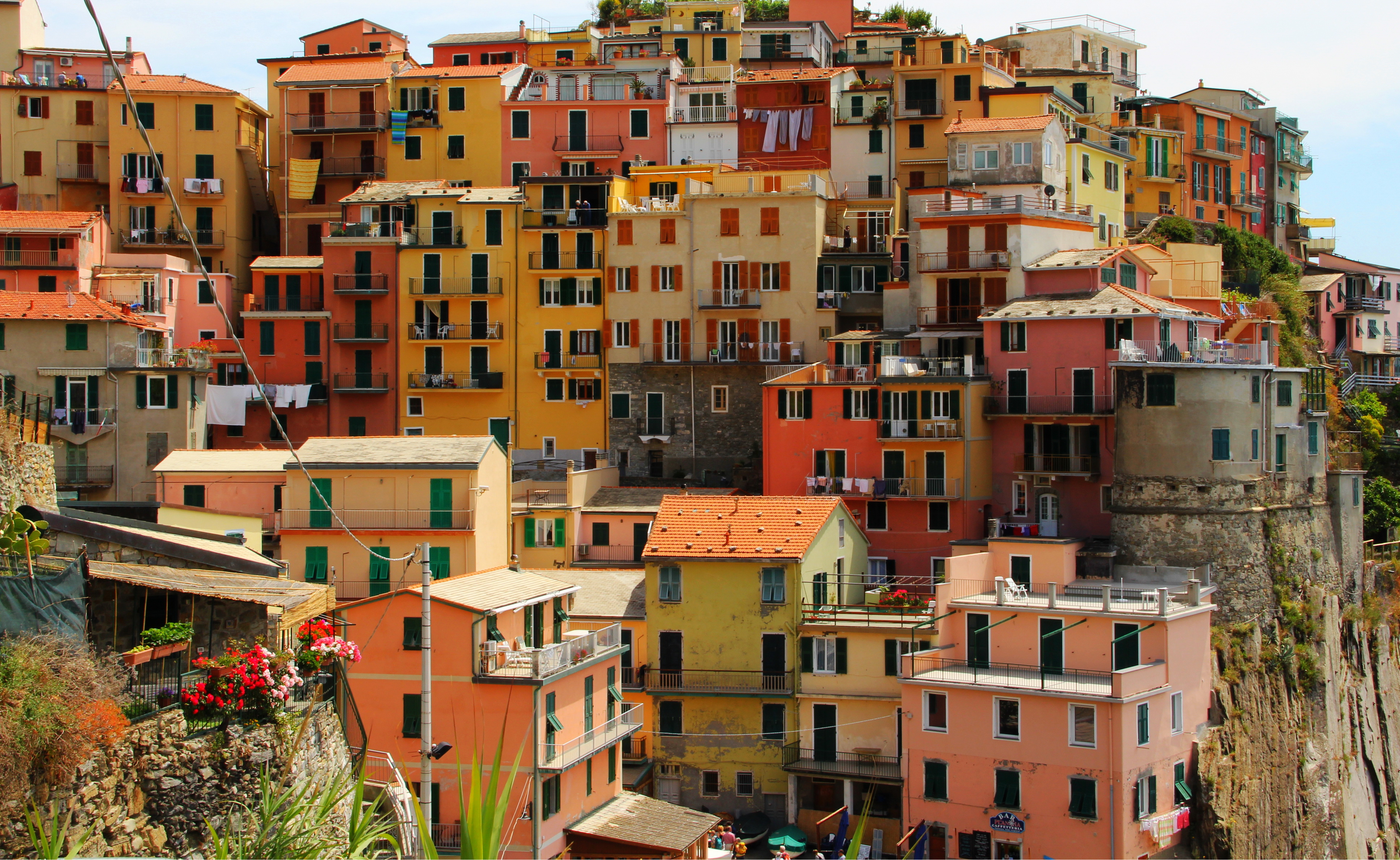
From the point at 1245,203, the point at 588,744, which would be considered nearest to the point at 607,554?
the point at 588,744

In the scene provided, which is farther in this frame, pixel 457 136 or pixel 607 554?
pixel 457 136

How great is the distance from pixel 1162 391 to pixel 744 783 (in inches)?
719

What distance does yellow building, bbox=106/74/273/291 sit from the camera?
220 ft

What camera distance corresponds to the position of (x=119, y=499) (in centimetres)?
5403

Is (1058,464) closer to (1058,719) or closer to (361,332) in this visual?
(1058,719)

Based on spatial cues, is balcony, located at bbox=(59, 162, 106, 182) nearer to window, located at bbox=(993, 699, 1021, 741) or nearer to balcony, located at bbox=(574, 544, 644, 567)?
balcony, located at bbox=(574, 544, 644, 567)

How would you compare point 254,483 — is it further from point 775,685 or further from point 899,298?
point 899,298

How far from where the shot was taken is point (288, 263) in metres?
64.5

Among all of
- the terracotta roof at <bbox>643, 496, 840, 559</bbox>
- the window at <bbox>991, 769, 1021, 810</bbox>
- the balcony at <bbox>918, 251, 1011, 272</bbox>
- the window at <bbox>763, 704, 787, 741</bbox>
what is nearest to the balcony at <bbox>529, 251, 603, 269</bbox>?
the balcony at <bbox>918, 251, 1011, 272</bbox>

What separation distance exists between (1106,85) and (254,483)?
49.2 meters

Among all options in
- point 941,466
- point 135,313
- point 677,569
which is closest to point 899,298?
point 941,466

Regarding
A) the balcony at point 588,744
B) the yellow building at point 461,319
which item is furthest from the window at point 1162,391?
the yellow building at point 461,319

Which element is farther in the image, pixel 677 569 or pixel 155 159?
pixel 677 569

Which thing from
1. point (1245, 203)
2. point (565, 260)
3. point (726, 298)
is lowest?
point (726, 298)
